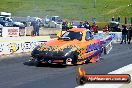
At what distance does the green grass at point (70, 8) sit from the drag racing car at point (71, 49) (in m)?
50.3

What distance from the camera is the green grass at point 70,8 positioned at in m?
72.9

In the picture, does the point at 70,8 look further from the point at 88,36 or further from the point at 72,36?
the point at 72,36

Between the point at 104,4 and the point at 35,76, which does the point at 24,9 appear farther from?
the point at 35,76

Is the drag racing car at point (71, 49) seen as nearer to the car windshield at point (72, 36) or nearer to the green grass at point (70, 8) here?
the car windshield at point (72, 36)

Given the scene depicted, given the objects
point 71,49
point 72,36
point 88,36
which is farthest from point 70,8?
point 71,49

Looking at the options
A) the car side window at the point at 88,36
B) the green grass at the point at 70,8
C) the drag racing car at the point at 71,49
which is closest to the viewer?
the drag racing car at the point at 71,49

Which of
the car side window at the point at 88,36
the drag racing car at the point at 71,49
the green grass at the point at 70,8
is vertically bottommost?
the drag racing car at the point at 71,49

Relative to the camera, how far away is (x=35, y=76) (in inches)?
568

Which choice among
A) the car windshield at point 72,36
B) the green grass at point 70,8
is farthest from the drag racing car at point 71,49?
the green grass at point 70,8

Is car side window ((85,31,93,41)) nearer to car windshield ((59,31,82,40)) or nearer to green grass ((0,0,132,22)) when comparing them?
car windshield ((59,31,82,40))

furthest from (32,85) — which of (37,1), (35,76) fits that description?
(37,1)

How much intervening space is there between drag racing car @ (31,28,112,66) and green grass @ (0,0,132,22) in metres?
50.3

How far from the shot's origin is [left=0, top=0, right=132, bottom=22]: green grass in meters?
72.9

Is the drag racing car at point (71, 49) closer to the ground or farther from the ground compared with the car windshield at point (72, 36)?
closer to the ground
